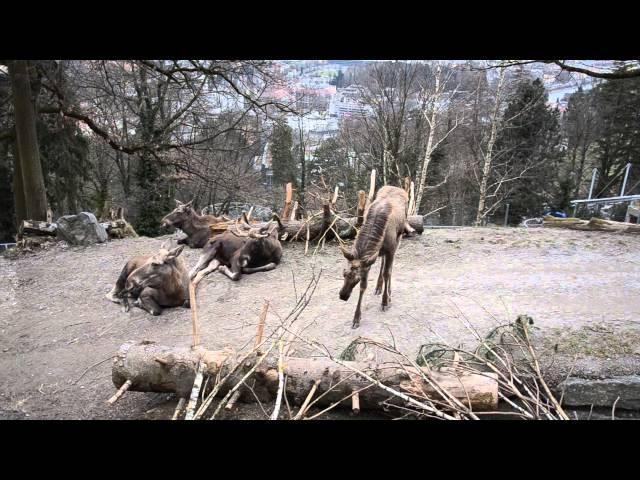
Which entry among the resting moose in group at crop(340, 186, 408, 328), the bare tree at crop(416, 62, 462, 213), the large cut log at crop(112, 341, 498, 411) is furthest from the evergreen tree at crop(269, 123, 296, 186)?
the large cut log at crop(112, 341, 498, 411)

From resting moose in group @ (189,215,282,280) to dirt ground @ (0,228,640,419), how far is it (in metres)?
0.20

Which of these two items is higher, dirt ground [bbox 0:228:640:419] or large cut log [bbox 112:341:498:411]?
large cut log [bbox 112:341:498:411]

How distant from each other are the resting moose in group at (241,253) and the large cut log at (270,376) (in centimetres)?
332

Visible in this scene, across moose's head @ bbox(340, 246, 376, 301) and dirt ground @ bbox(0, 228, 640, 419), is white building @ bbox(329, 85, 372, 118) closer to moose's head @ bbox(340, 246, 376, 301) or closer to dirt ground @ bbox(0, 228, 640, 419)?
dirt ground @ bbox(0, 228, 640, 419)

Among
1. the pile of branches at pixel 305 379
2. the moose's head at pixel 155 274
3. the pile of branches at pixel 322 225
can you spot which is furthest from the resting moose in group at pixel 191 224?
the pile of branches at pixel 305 379

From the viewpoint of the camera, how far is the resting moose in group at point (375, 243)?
4.44 meters

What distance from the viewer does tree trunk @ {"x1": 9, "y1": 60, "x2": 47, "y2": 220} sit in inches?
294

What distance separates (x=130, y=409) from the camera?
10.5 feet

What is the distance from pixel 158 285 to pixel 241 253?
1731 millimetres

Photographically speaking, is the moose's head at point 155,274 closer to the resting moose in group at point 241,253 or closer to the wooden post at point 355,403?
the resting moose in group at point 241,253

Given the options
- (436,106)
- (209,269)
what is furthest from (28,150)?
(436,106)

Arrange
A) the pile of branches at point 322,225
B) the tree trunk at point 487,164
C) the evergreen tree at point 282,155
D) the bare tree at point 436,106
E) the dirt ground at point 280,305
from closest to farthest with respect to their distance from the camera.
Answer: the dirt ground at point 280,305
the pile of branches at point 322,225
the bare tree at point 436,106
the evergreen tree at point 282,155
the tree trunk at point 487,164

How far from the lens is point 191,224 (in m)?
7.81
